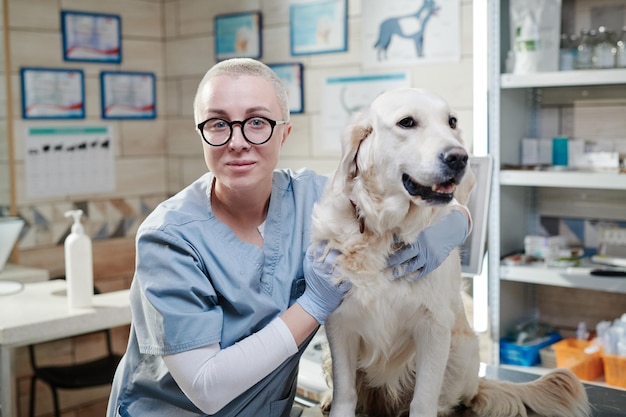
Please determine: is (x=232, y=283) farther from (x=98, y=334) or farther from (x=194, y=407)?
(x=98, y=334)

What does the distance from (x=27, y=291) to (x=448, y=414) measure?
6.93ft

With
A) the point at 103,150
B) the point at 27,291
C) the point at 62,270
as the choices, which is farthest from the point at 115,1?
the point at 27,291


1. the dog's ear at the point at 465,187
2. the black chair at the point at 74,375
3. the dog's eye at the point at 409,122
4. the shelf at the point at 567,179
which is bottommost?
the black chair at the point at 74,375

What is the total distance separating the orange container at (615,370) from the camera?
2588mm

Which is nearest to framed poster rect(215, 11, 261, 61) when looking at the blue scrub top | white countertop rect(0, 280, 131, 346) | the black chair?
white countertop rect(0, 280, 131, 346)

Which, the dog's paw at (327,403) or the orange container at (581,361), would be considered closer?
the dog's paw at (327,403)

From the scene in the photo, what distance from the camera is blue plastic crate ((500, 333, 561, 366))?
283 cm

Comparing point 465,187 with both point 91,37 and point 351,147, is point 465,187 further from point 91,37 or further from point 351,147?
point 91,37

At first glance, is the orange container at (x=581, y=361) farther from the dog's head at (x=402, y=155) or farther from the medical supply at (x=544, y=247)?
the dog's head at (x=402, y=155)

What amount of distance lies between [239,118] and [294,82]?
2.29 metres

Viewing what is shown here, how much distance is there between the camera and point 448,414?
1585mm

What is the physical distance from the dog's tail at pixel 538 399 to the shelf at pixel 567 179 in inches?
44.1

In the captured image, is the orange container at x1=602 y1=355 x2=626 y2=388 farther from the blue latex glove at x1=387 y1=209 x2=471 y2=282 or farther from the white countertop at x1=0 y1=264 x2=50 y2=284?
the white countertop at x1=0 y1=264 x2=50 y2=284

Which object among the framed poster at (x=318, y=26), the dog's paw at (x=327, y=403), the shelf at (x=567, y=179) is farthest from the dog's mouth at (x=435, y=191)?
the framed poster at (x=318, y=26)
